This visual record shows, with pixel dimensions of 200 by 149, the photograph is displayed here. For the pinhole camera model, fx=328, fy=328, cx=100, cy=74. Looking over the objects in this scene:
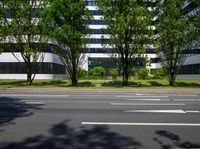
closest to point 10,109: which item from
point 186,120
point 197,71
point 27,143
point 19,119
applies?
point 19,119

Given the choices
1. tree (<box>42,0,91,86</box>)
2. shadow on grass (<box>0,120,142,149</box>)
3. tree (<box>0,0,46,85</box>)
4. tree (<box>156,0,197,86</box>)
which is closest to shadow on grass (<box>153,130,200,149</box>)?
shadow on grass (<box>0,120,142,149</box>)

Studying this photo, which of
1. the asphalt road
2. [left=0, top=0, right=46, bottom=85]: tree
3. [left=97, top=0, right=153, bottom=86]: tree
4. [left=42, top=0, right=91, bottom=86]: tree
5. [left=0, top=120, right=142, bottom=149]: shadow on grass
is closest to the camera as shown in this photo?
[left=0, top=120, right=142, bottom=149]: shadow on grass

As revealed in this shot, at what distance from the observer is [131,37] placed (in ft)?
101

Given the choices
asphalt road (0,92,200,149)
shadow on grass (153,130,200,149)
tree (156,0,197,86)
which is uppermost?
tree (156,0,197,86)

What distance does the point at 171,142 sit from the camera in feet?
25.7

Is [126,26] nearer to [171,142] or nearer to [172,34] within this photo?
[172,34]

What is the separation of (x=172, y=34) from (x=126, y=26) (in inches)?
218

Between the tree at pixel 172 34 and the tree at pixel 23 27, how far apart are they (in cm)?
1203

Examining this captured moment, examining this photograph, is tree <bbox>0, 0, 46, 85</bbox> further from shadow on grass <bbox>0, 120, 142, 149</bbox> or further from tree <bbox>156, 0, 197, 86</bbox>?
shadow on grass <bbox>0, 120, 142, 149</bbox>

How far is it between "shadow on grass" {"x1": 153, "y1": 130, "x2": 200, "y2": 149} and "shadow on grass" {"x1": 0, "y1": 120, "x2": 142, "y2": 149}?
1.95 ft

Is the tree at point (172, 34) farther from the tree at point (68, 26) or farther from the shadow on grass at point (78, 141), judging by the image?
the shadow on grass at point (78, 141)

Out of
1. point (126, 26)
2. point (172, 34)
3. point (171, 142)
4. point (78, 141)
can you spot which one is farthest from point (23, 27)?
point (171, 142)

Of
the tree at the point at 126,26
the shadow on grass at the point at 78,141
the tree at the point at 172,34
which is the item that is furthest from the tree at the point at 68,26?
the shadow on grass at the point at 78,141

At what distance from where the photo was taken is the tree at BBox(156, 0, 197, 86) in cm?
3250
